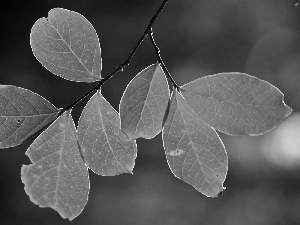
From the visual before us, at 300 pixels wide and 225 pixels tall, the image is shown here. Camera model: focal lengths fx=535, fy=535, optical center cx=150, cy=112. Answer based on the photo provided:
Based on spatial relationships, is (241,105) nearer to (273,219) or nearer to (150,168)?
(150,168)

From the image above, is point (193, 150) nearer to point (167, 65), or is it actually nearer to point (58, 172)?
point (58, 172)

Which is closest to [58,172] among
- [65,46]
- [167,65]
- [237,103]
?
[65,46]

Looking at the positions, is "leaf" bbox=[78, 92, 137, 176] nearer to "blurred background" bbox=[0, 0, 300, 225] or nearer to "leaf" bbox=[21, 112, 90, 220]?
"leaf" bbox=[21, 112, 90, 220]

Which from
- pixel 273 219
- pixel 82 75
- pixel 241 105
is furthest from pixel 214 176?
pixel 273 219

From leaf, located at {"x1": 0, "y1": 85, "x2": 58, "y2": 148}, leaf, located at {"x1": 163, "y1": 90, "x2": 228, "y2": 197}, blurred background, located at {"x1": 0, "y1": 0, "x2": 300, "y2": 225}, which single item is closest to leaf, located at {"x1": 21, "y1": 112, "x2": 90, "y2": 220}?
leaf, located at {"x1": 0, "y1": 85, "x2": 58, "y2": 148}

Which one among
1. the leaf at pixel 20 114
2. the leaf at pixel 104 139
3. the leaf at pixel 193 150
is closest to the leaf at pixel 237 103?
the leaf at pixel 193 150

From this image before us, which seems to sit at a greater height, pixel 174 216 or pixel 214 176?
pixel 214 176
